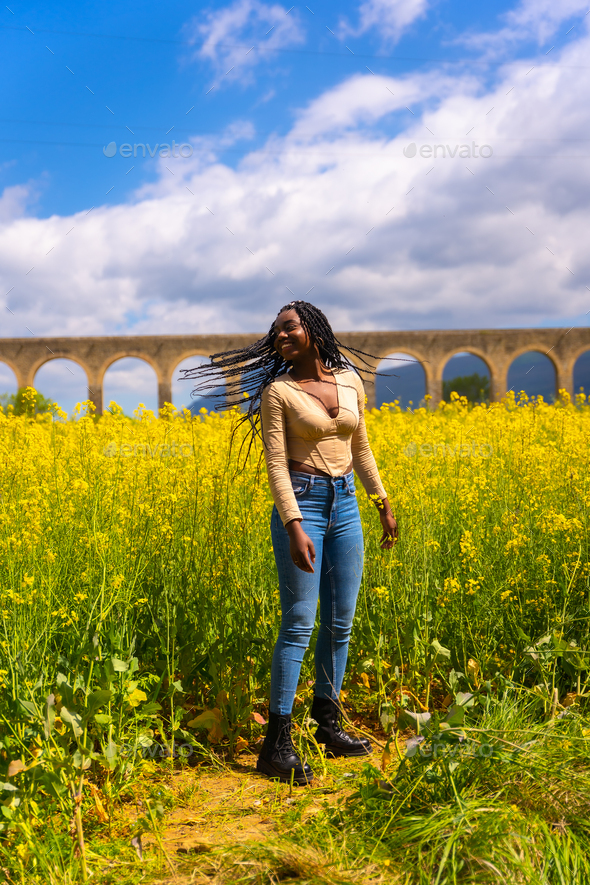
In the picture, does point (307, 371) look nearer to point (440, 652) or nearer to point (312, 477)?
point (312, 477)

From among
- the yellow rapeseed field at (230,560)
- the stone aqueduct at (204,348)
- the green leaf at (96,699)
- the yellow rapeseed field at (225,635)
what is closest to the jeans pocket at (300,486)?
the yellow rapeseed field at (230,560)

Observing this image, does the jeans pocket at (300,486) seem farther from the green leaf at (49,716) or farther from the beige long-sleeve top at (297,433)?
the green leaf at (49,716)

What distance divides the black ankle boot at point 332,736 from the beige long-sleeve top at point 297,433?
857mm

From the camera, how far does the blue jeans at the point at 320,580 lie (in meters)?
2.25

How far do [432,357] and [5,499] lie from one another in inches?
1025

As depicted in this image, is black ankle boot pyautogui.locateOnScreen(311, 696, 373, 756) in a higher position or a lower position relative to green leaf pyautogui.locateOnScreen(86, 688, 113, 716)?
lower

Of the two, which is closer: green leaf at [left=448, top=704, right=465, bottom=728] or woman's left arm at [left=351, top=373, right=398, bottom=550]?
green leaf at [left=448, top=704, right=465, bottom=728]

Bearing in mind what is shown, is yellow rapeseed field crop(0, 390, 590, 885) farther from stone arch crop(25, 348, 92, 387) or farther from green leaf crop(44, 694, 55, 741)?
stone arch crop(25, 348, 92, 387)

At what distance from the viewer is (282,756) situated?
89.8 inches

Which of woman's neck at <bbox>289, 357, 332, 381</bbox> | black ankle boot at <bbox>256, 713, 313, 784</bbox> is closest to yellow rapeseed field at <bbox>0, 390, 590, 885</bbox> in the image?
black ankle boot at <bbox>256, 713, 313, 784</bbox>

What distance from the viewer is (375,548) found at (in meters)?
3.24

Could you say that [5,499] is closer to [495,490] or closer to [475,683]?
[475,683]

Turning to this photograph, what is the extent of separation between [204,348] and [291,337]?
25225 mm

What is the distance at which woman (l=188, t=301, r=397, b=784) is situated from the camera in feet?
7.32
